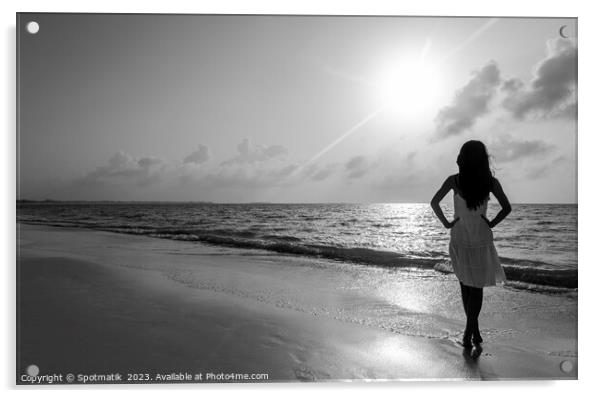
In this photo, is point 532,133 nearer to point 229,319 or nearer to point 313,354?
point 313,354

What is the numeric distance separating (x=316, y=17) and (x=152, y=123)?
1.84m

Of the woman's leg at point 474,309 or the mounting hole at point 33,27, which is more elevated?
the mounting hole at point 33,27

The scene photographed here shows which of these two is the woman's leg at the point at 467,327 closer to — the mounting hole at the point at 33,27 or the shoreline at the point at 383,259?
the shoreline at the point at 383,259

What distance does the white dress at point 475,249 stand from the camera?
2689 millimetres

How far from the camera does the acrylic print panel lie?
2816mm

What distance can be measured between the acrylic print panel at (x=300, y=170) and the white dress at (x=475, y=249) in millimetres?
10

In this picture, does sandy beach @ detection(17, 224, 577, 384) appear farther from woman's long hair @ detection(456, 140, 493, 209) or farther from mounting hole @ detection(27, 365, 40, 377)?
woman's long hair @ detection(456, 140, 493, 209)

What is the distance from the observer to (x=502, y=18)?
3.25m

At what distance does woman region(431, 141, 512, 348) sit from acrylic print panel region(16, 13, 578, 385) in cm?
1

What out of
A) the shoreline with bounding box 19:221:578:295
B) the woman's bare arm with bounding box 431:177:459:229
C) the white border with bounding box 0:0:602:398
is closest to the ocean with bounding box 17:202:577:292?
the shoreline with bounding box 19:221:578:295

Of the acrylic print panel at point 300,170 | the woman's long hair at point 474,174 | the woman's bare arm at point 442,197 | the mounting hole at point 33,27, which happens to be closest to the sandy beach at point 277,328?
the acrylic print panel at point 300,170

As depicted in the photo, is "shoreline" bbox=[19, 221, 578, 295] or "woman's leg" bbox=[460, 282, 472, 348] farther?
"shoreline" bbox=[19, 221, 578, 295]

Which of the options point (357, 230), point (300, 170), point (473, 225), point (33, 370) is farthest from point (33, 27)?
point (357, 230)

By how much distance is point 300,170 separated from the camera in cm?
397
